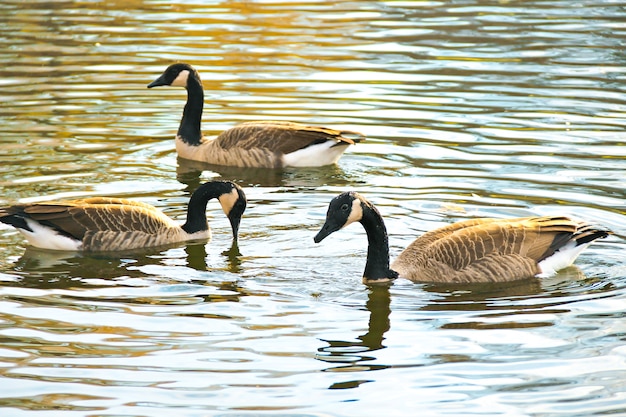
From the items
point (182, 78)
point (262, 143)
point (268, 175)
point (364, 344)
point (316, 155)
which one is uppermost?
point (182, 78)

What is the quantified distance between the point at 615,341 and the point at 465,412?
1.94m

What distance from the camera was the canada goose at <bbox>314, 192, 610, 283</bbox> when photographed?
1063cm

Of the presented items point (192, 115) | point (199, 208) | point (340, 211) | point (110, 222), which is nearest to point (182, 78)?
point (192, 115)

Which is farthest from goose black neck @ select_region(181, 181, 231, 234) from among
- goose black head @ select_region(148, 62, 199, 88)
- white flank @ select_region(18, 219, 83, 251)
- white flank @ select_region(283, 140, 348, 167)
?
goose black head @ select_region(148, 62, 199, 88)

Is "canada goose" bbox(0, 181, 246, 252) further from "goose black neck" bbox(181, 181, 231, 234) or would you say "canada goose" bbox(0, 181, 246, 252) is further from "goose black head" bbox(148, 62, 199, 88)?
"goose black head" bbox(148, 62, 199, 88)

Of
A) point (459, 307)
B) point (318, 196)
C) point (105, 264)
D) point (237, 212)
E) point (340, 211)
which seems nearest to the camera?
point (459, 307)

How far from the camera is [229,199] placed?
40.8 ft

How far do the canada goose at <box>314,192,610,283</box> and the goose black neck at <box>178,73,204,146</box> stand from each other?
6.13m

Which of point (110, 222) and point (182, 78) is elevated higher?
point (182, 78)

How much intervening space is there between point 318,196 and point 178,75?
4.00 meters

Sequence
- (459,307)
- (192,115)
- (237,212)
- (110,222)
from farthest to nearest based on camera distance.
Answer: (192,115), (237,212), (110,222), (459,307)

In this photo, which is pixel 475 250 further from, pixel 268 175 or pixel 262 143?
pixel 262 143

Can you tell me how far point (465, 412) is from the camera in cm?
780

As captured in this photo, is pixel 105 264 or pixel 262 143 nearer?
pixel 105 264
